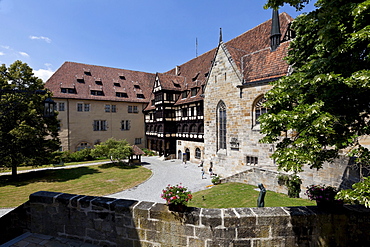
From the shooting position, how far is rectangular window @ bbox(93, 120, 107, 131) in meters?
32.4

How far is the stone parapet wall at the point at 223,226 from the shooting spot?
3.71 metres

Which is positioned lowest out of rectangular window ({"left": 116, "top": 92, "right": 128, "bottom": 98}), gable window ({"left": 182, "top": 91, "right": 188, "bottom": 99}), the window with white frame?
the window with white frame

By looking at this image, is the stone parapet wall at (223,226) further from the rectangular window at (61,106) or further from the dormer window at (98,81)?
the dormer window at (98,81)

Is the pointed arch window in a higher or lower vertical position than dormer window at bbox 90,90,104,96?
lower

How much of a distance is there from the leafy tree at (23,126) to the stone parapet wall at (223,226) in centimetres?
1727

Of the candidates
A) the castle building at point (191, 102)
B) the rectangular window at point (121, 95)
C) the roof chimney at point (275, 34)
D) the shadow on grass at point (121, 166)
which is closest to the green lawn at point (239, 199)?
the castle building at point (191, 102)

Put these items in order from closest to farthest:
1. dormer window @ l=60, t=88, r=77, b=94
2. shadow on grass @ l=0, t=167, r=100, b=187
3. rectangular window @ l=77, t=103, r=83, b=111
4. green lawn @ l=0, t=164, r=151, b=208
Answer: green lawn @ l=0, t=164, r=151, b=208, shadow on grass @ l=0, t=167, r=100, b=187, dormer window @ l=60, t=88, r=77, b=94, rectangular window @ l=77, t=103, r=83, b=111

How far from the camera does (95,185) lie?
17.1 meters

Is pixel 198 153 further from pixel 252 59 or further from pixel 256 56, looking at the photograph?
pixel 256 56

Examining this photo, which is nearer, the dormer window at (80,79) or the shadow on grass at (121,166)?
the shadow on grass at (121,166)

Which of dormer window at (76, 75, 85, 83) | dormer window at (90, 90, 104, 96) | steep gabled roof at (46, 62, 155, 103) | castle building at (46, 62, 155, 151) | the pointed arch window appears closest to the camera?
the pointed arch window

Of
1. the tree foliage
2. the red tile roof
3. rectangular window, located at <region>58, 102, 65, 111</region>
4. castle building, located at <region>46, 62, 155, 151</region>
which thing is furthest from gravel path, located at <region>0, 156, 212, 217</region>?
rectangular window, located at <region>58, 102, 65, 111</region>

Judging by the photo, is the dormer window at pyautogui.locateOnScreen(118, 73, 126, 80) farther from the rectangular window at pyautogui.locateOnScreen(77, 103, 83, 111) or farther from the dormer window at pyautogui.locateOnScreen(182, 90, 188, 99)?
the dormer window at pyautogui.locateOnScreen(182, 90, 188, 99)

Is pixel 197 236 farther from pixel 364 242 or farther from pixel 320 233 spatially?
pixel 364 242
